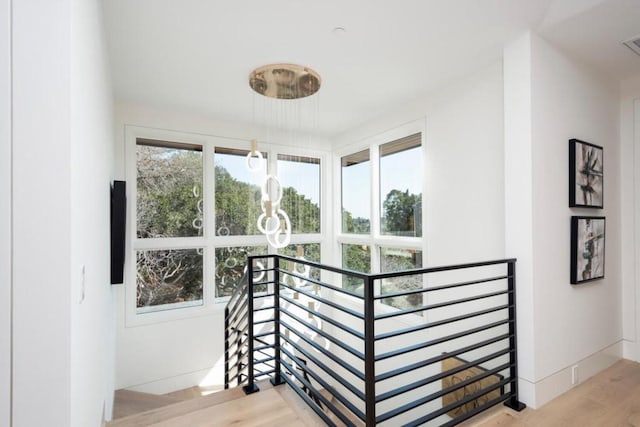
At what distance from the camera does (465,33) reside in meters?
2.19

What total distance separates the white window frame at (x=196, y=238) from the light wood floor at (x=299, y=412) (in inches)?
70.2

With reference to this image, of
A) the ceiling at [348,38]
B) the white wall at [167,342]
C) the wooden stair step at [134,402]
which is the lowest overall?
the wooden stair step at [134,402]

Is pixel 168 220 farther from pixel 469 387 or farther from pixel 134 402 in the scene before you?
pixel 469 387

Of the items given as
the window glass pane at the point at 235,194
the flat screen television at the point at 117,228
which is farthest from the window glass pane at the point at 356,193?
the flat screen television at the point at 117,228

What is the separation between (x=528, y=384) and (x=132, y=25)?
3436 mm

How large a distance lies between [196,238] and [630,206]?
4.26 meters

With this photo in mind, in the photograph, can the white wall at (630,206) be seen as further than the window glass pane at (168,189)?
No

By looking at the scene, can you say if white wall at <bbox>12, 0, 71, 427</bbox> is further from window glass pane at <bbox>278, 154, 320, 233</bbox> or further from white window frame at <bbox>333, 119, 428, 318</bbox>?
window glass pane at <bbox>278, 154, 320, 233</bbox>

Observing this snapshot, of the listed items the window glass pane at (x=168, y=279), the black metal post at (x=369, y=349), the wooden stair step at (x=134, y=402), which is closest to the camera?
the black metal post at (x=369, y=349)

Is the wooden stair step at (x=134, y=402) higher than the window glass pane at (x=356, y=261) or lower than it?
lower

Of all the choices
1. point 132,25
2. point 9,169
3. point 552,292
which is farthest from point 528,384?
point 132,25

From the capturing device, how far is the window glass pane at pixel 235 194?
13.3 ft

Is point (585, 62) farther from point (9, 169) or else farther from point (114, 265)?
point (114, 265)

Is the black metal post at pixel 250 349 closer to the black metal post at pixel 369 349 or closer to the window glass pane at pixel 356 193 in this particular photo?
the black metal post at pixel 369 349
